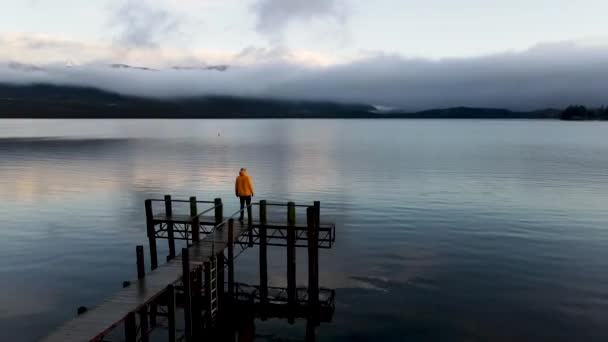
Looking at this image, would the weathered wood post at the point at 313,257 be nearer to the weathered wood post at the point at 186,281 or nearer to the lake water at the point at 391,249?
the lake water at the point at 391,249

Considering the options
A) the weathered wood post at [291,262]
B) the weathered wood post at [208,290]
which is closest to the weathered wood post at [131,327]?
→ the weathered wood post at [208,290]

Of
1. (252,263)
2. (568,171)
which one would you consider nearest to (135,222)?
(252,263)

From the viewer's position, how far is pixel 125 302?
53.4 ft

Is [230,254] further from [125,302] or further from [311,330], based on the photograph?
[125,302]

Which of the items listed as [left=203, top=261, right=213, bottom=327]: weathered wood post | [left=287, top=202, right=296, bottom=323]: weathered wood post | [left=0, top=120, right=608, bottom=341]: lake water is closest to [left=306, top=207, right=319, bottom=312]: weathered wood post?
[left=287, top=202, right=296, bottom=323]: weathered wood post

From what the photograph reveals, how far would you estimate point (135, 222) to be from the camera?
37.7m

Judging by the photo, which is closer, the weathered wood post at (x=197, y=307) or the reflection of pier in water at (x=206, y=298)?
the reflection of pier in water at (x=206, y=298)

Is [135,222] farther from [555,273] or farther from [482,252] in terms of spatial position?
[555,273]

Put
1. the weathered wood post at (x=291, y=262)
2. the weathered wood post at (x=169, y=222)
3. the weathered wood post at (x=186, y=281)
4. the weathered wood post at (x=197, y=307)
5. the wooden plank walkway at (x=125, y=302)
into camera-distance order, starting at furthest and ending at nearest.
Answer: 1. the weathered wood post at (x=169, y=222)
2. the weathered wood post at (x=291, y=262)
3. the weathered wood post at (x=197, y=307)
4. the weathered wood post at (x=186, y=281)
5. the wooden plank walkway at (x=125, y=302)

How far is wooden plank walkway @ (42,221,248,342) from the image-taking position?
1425 centimetres

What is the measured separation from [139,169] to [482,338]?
5853 centimetres

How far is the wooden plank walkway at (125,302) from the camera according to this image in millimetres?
14250

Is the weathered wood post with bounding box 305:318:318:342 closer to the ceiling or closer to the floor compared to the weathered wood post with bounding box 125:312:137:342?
closer to the floor

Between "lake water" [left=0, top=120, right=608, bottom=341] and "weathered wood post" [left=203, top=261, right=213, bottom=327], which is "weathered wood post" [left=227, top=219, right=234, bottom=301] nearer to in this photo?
"weathered wood post" [left=203, top=261, right=213, bottom=327]
